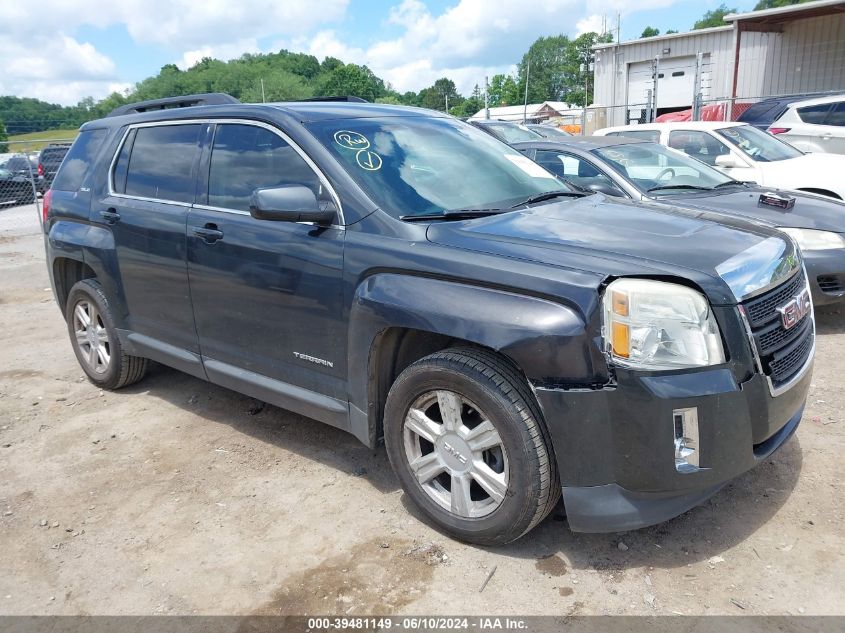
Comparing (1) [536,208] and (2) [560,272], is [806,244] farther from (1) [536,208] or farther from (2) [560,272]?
(2) [560,272]

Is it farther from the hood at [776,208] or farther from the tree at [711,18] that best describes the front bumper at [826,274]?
the tree at [711,18]

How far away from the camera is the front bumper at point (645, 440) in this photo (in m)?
2.58

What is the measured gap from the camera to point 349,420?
3.47 metres

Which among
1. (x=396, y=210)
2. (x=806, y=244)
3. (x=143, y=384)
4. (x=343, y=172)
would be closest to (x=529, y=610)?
(x=396, y=210)

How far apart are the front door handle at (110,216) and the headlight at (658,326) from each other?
335cm

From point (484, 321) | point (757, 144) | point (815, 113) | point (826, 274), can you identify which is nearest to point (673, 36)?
point (815, 113)

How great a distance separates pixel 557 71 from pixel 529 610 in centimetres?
12725

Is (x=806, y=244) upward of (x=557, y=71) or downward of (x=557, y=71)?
downward

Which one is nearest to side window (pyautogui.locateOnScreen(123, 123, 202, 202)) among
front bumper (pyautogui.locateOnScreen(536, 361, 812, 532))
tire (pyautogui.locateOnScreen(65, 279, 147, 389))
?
tire (pyautogui.locateOnScreen(65, 279, 147, 389))

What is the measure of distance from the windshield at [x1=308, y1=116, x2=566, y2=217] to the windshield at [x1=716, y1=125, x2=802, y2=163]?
17.1 feet

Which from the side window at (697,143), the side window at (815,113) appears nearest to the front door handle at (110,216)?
the side window at (697,143)

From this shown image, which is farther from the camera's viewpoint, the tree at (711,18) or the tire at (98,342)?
the tree at (711,18)

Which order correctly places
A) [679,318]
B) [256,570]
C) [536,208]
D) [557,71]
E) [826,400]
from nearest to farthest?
[679,318], [256,570], [536,208], [826,400], [557,71]

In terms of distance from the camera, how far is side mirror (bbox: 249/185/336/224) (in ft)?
10.8
